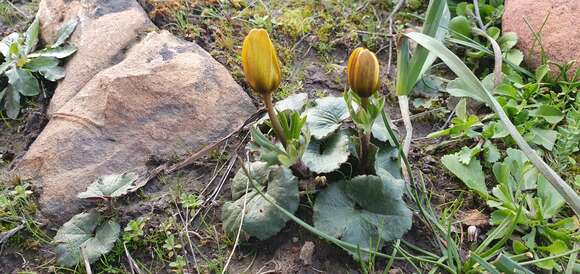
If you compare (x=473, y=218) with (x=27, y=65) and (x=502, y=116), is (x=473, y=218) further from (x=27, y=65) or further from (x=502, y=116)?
(x=27, y=65)

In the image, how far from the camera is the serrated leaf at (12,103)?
219 cm

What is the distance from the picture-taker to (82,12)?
240 centimetres

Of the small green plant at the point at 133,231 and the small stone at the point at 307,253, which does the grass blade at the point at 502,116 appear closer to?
the small stone at the point at 307,253

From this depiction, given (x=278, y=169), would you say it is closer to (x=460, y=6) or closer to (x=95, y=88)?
(x=95, y=88)

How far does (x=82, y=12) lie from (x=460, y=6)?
1790 millimetres

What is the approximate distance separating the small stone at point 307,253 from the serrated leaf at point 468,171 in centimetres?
60

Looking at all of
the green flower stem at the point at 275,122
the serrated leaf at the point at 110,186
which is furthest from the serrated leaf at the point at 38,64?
the green flower stem at the point at 275,122

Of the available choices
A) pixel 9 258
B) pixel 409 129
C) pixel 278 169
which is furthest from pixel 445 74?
pixel 9 258

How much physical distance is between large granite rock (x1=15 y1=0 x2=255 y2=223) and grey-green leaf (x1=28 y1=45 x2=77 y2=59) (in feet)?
0.26

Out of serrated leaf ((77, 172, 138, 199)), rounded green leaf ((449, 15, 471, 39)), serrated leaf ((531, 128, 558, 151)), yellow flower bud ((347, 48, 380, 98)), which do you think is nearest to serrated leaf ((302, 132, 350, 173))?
yellow flower bud ((347, 48, 380, 98))

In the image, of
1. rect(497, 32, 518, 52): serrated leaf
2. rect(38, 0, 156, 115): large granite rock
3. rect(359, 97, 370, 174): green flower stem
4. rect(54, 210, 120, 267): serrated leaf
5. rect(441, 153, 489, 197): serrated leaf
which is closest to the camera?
rect(359, 97, 370, 174): green flower stem

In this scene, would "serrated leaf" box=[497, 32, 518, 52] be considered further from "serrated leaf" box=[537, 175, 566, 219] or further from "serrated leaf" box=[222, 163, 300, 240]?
"serrated leaf" box=[222, 163, 300, 240]

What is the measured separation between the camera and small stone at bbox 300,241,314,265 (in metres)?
1.61

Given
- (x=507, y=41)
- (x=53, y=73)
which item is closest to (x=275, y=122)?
(x=53, y=73)
